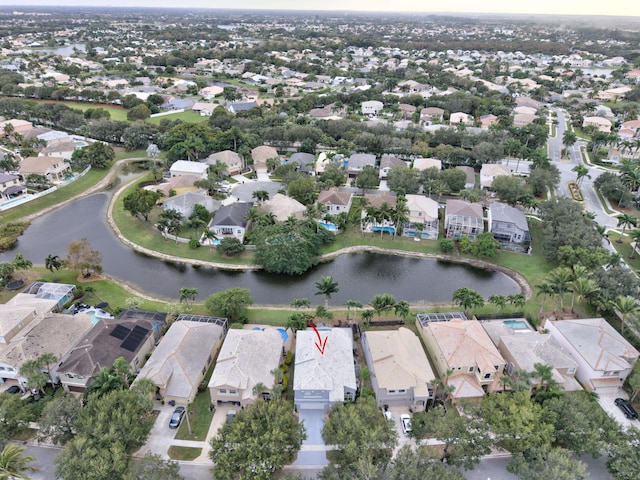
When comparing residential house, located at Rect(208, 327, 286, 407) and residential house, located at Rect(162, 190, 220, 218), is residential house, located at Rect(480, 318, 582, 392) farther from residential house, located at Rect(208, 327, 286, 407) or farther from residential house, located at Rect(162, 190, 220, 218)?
residential house, located at Rect(162, 190, 220, 218)

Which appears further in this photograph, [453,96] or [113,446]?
[453,96]

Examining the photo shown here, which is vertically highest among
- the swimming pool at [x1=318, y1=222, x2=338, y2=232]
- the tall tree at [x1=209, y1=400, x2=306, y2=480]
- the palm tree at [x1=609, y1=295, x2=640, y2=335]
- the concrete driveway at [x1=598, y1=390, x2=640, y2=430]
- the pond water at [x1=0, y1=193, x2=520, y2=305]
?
the palm tree at [x1=609, y1=295, x2=640, y2=335]

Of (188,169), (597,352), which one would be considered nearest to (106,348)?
(597,352)

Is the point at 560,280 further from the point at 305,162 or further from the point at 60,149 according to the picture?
the point at 60,149

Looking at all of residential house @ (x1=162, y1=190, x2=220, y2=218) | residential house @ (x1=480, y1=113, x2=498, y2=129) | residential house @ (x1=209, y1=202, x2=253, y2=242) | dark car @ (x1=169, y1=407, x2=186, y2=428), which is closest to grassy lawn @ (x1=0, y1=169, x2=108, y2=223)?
residential house @ (x1=162, y1=190, x2=220, y2=218)

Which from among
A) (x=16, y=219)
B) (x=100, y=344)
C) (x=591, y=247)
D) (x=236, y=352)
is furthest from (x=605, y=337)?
(x=16, y=219)

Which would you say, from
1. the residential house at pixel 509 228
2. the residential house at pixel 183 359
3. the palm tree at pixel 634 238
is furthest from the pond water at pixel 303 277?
the palm tree at pixel 634 238

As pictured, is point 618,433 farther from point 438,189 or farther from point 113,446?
point 438,189
